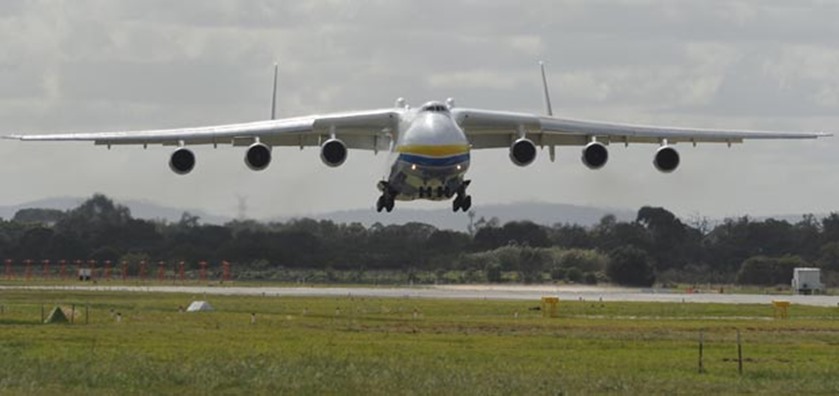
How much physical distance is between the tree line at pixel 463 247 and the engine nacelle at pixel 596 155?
28.9m

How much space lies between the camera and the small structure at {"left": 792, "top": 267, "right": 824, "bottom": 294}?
75500 millimetres

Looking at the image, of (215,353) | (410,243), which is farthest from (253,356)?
(410,243)

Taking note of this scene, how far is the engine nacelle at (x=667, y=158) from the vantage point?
47375 millimetres

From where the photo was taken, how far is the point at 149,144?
49.3 metres

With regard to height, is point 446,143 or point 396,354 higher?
point 446,143

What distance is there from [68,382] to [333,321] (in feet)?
63.5

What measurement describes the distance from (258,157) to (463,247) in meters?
32.8

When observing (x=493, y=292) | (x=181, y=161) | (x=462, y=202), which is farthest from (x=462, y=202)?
(x=493, y=292)

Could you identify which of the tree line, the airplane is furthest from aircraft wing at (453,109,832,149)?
the tree line

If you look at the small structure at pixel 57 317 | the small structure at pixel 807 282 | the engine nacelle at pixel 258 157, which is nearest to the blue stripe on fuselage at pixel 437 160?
the engine nacelle at pixel 258 157

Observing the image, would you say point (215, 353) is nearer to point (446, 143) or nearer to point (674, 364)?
point (674, 364)

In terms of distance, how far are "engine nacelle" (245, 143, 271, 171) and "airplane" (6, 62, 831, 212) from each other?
0.03m

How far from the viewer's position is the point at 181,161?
152 ft

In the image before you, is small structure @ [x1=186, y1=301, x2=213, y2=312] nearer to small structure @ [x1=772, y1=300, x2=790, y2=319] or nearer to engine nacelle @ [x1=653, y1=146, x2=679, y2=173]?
engine nacelle @ [x1=653, y1=146, x2=679, y2=173]
